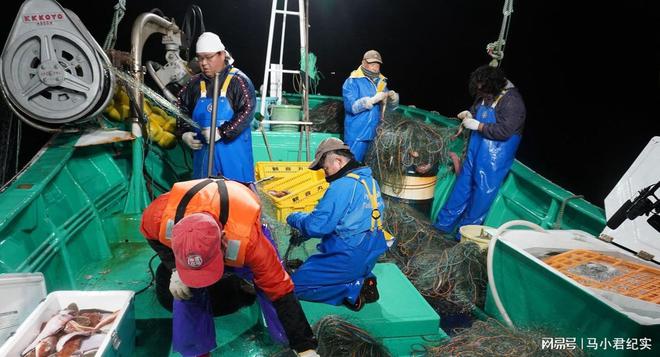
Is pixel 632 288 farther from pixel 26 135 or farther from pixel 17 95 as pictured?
pixel 26 135

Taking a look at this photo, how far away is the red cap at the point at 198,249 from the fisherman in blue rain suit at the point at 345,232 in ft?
3.60

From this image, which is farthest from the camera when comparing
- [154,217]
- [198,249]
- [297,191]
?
[297,191]

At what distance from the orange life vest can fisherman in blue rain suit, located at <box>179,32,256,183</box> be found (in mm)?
1978

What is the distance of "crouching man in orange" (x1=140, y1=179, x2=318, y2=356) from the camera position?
5.26ft

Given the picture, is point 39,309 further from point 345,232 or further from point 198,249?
point 345,232

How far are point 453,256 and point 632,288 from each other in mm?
1471

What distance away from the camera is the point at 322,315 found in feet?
8.30

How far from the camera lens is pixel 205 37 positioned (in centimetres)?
364

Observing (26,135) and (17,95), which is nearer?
(17,95)

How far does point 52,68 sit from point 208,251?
2.66 metres

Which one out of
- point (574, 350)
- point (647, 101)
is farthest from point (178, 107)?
point (647, 101)

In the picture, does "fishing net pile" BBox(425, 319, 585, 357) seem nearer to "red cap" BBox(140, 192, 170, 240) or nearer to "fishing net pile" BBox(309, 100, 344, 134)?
"red cap" BBox(140, 192, 170, 240)

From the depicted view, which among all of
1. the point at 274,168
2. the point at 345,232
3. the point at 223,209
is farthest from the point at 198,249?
the point at 274,168

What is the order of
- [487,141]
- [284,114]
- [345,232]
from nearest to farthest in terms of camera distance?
[345,232], [487,141], [284,114]
